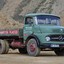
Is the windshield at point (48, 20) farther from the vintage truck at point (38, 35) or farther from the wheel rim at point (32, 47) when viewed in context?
the wheel rim at point (32, 47)

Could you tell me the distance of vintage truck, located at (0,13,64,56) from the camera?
16969 millimetres

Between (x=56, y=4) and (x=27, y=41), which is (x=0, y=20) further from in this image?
(x=56, y=4)

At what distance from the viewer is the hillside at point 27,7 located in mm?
70438

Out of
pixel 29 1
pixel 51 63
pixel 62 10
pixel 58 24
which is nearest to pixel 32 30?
pixel 58 24

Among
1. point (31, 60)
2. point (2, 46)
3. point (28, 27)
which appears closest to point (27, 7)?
point (2, 46)

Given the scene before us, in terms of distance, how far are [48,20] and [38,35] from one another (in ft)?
4.31

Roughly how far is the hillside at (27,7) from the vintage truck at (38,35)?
48.7 m

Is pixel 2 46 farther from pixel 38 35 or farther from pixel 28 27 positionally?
pixel 38 35

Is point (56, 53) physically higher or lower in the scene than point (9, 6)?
lower

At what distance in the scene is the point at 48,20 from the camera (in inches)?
709

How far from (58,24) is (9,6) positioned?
61.6 meters

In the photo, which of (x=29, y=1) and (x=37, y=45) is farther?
(x=29, y=1)

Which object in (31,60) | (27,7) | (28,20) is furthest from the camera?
(27,7)

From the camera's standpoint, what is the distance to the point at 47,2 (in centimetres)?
7306
